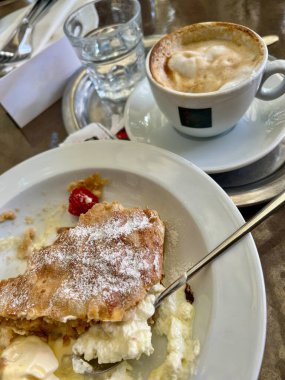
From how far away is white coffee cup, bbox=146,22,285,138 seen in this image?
0.82m

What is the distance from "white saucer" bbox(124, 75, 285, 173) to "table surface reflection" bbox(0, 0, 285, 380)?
0.42ft

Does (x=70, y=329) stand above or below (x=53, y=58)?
below

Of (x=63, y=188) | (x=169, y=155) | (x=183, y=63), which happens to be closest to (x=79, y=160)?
(x=63, y=188)

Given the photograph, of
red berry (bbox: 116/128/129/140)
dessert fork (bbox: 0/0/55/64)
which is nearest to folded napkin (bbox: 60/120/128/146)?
red berry (bbox: 116/128/129/140)

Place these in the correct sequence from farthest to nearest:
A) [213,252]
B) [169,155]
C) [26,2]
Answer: [26,2], [169,155], [213,252]

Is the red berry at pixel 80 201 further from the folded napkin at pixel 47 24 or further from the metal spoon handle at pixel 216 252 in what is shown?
the folded napkin at pixel 47 24

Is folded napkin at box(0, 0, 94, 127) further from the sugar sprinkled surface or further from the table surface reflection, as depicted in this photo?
the sugar sprinkled surface

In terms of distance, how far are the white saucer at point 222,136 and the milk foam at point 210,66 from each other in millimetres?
137

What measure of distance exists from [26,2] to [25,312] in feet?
5.11

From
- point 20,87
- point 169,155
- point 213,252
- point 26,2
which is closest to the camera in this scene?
point 213,252

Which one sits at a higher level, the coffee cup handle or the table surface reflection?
the coffee cup handle

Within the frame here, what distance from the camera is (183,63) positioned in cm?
90

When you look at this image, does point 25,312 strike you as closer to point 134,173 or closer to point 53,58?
point 134,173

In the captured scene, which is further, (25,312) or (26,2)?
(26,2)
